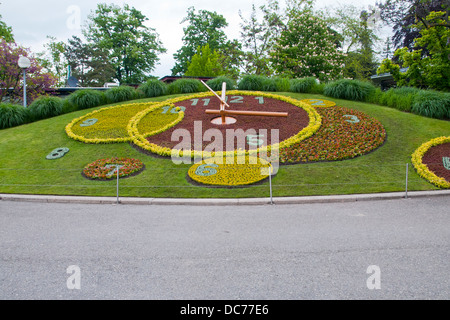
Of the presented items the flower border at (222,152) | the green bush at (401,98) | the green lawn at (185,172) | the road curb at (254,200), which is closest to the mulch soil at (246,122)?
the flower border at (222,152)

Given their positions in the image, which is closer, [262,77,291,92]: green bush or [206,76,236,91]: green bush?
[206,76,236,91]: green bush

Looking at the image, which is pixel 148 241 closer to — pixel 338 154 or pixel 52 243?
pixel 52 243

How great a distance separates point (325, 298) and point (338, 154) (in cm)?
790

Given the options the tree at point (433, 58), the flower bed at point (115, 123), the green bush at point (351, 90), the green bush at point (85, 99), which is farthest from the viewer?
the green bush at point (85, 99)

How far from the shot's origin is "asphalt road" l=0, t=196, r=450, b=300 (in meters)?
4.03

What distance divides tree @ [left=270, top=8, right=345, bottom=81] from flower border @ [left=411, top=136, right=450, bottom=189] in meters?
14.8

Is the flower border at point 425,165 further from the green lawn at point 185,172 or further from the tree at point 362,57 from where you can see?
the tree at point 362,57

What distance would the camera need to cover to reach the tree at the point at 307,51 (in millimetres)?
25281

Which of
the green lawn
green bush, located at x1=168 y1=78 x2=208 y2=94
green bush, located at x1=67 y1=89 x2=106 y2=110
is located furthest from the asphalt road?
green bush, located at x1=168 y1=78 x2=208 y2=94

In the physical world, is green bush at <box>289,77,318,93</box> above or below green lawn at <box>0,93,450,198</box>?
above

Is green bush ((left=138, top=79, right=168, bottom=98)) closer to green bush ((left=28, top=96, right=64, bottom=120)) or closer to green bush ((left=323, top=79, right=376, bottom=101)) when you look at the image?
green bush ((left=28, top=96, right=64, bottom=120))

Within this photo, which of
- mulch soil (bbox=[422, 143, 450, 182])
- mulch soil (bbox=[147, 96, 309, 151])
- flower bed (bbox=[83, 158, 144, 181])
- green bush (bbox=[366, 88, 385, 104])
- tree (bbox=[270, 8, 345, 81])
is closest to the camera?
mulch soil (bbox=[422, 143, 450, 182])

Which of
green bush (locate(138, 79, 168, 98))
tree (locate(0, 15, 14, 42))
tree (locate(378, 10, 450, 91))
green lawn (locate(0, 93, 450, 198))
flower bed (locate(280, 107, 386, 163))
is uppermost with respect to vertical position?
tree (locate(0, 15, 14, 42))

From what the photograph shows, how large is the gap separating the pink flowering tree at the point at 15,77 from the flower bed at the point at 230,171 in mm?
19559
